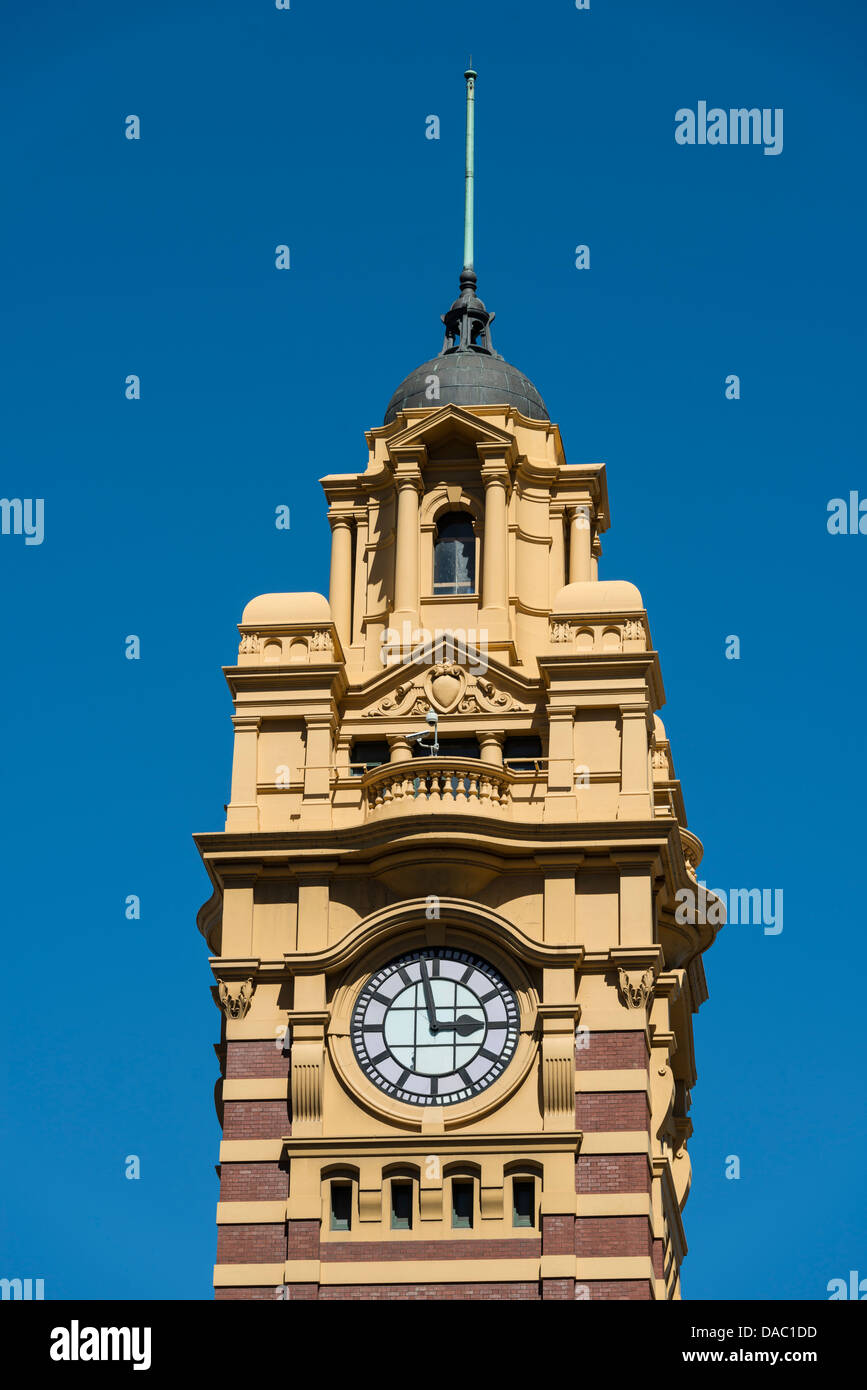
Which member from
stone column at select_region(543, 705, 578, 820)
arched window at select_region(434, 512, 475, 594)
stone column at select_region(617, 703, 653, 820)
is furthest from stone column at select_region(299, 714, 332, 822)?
stone column at select_region(617, 703, 653, 820)

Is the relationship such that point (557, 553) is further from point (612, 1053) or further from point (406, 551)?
point (612, 1053)

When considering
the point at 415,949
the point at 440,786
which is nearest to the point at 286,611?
the point at 440,786

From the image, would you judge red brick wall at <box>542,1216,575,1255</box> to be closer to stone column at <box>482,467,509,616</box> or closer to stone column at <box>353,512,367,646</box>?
stone column at <box>482,467,509,616</box>

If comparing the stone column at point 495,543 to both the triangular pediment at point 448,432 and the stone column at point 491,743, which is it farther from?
the stone column at point 491,743

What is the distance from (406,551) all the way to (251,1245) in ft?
50.6

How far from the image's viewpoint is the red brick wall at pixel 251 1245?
6159cm

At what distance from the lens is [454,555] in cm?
7125

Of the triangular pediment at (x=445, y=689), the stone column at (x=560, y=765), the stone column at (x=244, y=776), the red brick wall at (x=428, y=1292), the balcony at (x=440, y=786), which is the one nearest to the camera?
the red brick wall at (x=428, y=1292)

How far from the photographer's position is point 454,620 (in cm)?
6994

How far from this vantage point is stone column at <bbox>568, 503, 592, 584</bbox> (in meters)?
71.2

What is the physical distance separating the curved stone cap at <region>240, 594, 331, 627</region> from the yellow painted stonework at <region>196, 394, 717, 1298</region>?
6 centimetres

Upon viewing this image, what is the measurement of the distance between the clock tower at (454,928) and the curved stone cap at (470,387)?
1780 millimetres

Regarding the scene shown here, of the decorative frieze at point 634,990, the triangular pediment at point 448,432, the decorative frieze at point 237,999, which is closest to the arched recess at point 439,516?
the triangular pediment at point 448,432
